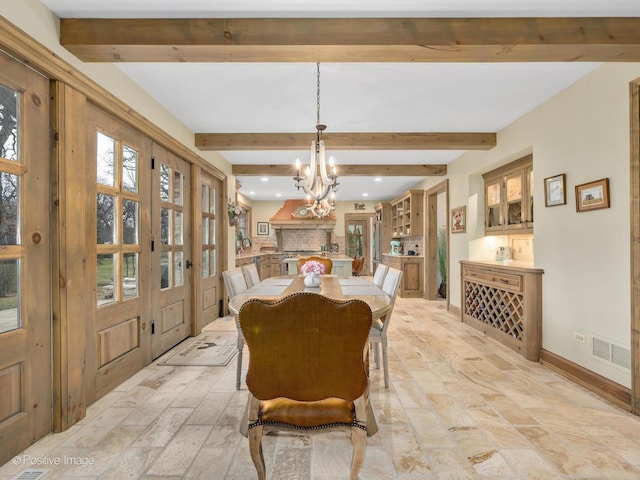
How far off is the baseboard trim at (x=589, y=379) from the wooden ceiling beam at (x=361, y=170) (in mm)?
3234

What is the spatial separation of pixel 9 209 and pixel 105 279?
0.86 m

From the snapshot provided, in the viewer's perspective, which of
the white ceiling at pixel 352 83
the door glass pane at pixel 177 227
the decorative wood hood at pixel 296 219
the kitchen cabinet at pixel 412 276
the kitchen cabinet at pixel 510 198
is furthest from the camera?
the decorative wood hood at pixel 296 219

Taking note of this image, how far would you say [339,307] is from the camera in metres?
1.23

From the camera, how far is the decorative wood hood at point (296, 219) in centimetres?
851

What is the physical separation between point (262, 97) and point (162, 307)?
2.19 meters

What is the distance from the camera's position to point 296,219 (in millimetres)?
8594

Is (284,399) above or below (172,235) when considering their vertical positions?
below

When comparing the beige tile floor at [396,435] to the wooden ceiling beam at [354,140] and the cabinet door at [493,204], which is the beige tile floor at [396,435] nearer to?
the cabinet door at [493,204]

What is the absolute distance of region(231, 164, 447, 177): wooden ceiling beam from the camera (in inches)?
209

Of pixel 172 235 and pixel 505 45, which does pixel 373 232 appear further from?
pixel 505 45

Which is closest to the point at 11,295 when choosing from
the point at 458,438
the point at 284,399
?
the point at 284,399

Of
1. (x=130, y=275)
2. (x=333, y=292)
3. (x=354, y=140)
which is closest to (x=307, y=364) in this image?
(x=333, y=292)

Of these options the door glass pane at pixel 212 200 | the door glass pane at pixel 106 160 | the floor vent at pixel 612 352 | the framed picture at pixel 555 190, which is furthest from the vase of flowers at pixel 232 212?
the floor vent at pixel 612 352

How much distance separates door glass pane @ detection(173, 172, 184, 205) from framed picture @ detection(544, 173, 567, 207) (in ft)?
11.9
